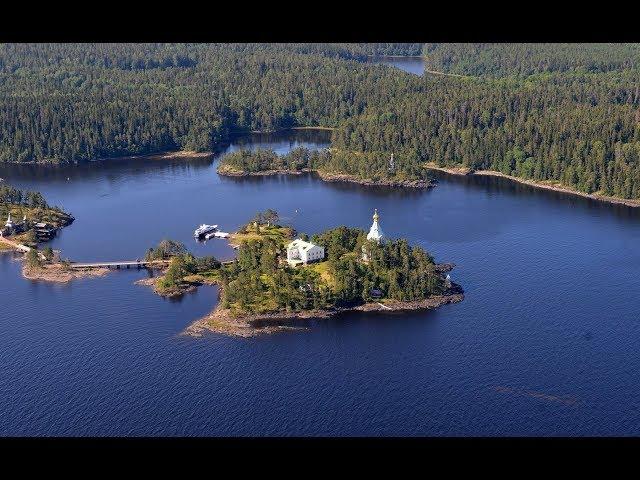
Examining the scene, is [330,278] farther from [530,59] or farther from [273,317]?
[530,59]

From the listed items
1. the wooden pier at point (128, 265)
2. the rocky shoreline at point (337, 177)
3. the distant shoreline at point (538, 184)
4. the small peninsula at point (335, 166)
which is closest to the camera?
the wooden pier at point (128, 265)

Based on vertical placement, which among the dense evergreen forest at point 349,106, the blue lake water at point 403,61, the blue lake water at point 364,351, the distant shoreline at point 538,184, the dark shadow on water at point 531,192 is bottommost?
the blue lake water at point 364,351

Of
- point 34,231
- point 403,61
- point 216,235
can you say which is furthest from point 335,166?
point 403,61

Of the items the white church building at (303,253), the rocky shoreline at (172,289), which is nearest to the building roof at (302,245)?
the white church building at (303,253)

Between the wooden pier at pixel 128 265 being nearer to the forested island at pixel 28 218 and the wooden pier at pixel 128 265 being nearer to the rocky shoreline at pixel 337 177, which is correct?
the forested island at pixel 28 218

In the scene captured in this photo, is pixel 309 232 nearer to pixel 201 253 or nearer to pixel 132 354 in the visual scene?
pixel 201 253
